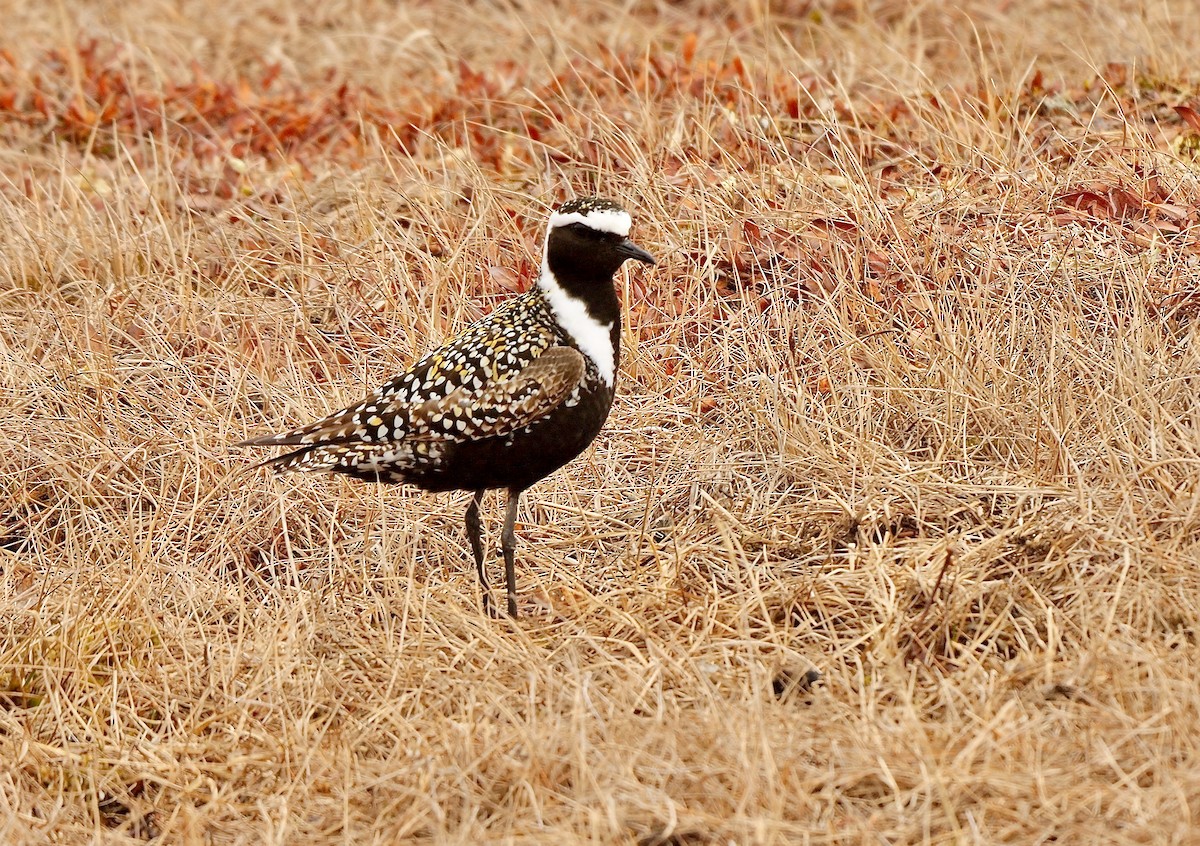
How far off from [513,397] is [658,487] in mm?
1050

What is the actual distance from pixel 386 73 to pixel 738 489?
5.04 metres

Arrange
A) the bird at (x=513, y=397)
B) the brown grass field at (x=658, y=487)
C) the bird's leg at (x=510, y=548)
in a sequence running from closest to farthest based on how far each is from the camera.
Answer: the brown grass field at (x=658, y=487)
the bird at (x=513, y=397)
the bird's leg at (x=510, y=548)

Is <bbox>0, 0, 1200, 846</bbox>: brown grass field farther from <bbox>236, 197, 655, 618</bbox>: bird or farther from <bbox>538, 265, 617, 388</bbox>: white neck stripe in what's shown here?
<bbox>538, 265, 617, 388</bbox>: white neck stripe

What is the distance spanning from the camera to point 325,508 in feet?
18.1

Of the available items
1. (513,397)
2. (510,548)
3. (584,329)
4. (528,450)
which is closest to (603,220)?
(584,329)

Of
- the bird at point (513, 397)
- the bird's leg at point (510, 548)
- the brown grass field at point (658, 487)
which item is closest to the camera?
the brown grass field at point (658, 487)

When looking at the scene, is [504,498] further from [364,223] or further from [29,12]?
[29,12]

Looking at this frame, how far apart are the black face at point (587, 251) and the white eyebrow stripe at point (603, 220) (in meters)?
A: 0.01

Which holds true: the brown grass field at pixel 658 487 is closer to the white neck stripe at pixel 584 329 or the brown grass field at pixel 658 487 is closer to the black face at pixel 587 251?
the white neck stripe at pixel 584 329

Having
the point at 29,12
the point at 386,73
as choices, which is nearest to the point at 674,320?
the point at 386,73

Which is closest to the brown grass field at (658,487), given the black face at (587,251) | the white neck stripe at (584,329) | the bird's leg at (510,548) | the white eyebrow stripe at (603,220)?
the bird's leg at (510,548)

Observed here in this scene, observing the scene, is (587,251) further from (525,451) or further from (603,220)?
(525,451)

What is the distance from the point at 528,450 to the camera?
4758 mm

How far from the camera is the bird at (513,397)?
4730 millimetres
